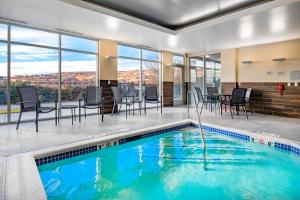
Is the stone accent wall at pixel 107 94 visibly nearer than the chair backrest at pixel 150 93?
Yes

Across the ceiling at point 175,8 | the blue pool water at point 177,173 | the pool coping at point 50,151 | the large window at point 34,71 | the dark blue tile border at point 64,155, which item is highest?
the ceiling at point 175,8

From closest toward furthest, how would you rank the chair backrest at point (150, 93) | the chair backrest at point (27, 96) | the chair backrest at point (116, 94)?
the chair backrest at point (27, 96) < the chair backrest at point (116, 94) < the chair backrest at point (150, 93)

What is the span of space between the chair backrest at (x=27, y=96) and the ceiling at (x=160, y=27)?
5.12 feet

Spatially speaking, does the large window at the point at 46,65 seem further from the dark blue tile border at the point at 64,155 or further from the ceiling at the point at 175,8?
the dark blue tile border at the point at 64,155

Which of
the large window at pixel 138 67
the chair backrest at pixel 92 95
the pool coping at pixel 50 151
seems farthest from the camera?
the large window at pixel 138 67

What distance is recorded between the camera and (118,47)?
7.30 metres

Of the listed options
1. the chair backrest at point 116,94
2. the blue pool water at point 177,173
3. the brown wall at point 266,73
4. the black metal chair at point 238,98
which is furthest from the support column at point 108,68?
the brown wall at point 266,73

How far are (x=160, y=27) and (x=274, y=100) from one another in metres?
4.39

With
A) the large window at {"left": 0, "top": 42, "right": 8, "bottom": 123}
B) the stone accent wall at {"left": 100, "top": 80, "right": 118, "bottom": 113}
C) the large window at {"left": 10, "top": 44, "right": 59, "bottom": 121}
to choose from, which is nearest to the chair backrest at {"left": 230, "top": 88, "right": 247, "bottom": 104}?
the stone accent wall at {"left": 100, "top": 80, "right": 118, "bottom": 113}

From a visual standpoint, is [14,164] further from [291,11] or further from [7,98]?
[291,11]

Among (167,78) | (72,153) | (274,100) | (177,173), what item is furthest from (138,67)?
(177,173)

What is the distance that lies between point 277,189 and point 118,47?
6120mm

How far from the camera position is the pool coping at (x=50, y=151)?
194cm

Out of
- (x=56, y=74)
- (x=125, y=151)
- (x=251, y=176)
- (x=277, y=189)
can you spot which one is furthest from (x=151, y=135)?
(x=56, y=74)
